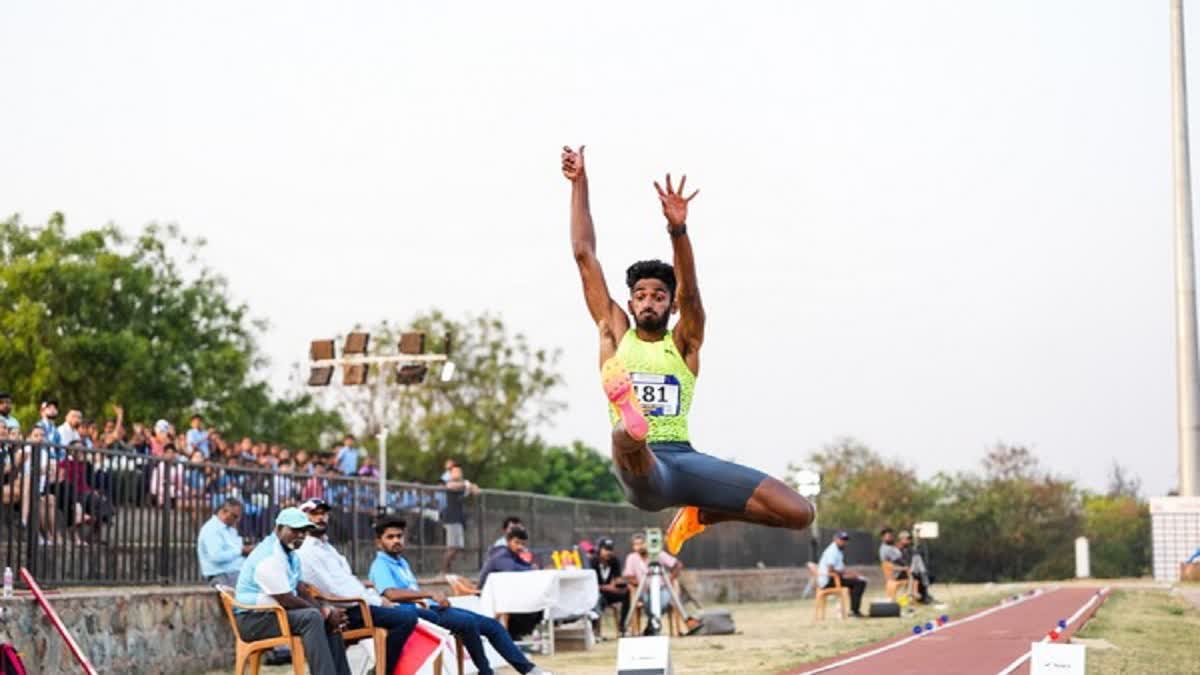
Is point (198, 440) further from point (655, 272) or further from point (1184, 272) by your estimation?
point (1184, 272)

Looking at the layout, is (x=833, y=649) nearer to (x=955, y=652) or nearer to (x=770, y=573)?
(x=955, y=652)

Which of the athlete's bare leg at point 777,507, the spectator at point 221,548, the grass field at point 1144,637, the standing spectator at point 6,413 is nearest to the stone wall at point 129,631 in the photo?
the spectator at point 221,548

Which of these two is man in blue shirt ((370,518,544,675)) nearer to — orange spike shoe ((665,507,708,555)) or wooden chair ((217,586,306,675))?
wooden chair ((217,586,306,675))

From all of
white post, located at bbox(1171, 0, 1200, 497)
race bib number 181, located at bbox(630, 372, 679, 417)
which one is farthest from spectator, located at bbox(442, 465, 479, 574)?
white post, located at bbox(1171, 0, 1200, 497)

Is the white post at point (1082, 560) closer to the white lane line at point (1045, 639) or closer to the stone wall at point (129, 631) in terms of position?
the white lane line at point (1045, 639)

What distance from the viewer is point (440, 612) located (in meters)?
15.3

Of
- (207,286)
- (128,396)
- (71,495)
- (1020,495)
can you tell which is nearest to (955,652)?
(71,495)

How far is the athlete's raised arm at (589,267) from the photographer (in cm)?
1015

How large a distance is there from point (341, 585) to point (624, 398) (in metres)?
6.58

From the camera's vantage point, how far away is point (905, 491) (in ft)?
253

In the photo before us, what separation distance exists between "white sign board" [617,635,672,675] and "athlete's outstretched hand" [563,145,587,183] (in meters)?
3.77

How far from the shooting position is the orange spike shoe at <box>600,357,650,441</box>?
29.8ft

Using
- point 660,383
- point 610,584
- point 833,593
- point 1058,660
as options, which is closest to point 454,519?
point 610,584

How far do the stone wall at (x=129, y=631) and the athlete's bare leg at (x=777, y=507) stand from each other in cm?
732
